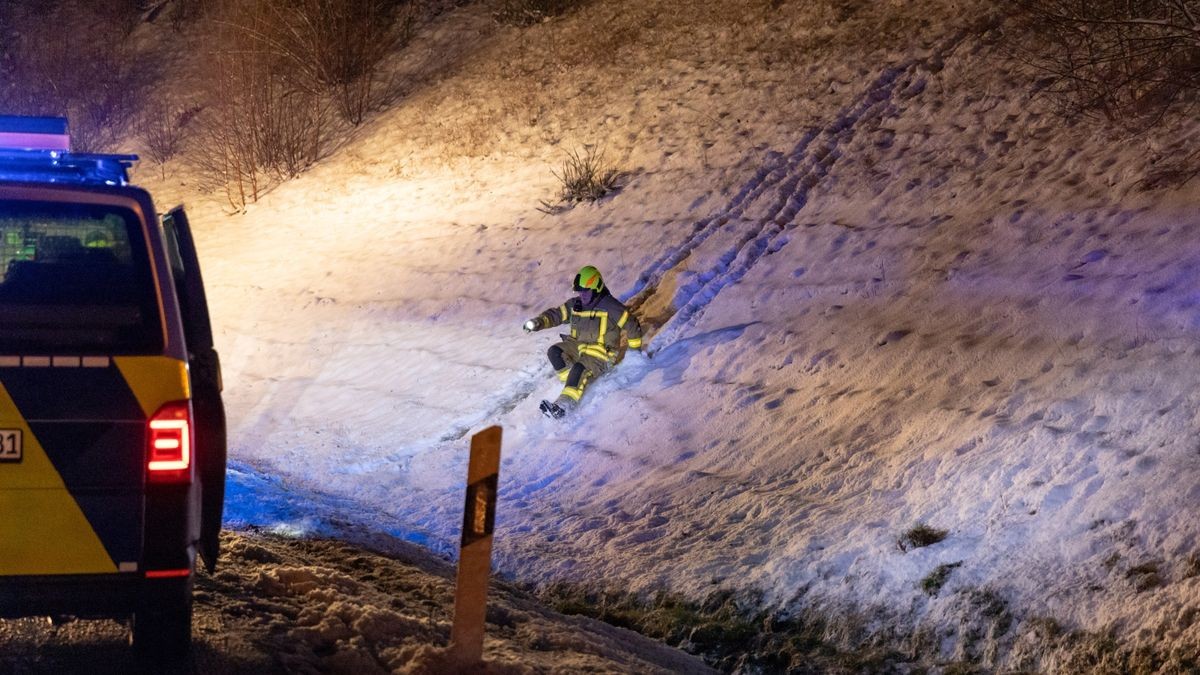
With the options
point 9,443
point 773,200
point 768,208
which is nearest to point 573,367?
point 768,208

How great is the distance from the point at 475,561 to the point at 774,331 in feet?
22.3

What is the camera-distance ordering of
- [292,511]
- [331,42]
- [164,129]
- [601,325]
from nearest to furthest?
1. [292,511]
2. [601,325]
3. [331,42]
4. [164,129]

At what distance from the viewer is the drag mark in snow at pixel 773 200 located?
12.9 meters

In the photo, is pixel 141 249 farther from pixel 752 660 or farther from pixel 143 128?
pixel 143 128

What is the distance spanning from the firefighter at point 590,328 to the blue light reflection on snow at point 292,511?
244cm

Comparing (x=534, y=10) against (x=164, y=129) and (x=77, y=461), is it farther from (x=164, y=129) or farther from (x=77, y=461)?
(x=77, y=461)

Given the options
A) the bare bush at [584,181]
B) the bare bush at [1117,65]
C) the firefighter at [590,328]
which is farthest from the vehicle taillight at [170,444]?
the bare bush at [584,181]

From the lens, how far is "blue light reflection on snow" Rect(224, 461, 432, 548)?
840 cm

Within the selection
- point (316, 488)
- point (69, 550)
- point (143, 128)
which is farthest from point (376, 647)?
point (143, 128)

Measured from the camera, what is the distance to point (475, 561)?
16.5 feet

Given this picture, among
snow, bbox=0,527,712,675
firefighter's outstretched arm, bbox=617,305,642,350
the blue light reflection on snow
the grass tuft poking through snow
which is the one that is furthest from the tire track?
snow, bbox=0,527,712,675

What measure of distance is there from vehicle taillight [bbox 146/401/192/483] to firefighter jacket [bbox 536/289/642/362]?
7.74m

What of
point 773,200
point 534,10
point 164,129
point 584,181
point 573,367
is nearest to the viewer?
point 573,367

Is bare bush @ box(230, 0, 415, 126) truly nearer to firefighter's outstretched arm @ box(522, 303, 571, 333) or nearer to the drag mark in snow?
the drag mark in snow
